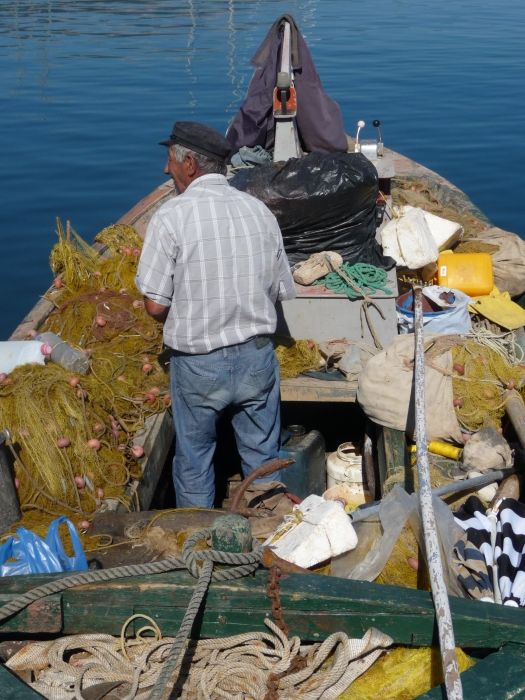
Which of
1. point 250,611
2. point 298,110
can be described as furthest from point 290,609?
point 298,110

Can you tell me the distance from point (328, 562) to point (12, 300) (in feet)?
31.0

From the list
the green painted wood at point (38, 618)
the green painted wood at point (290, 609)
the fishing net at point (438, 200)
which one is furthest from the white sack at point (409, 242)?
A: the green painted wood at point (38, 618)

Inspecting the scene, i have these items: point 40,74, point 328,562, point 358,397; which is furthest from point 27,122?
point 328,562

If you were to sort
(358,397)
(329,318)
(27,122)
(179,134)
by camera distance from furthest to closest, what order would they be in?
(27,122) → (329,318) → (358,397) → (179,134)

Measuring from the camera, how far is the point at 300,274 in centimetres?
634

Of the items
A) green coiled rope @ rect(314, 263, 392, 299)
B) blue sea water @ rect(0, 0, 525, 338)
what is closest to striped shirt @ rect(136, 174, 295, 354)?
green coiled rope @ rect(314, 263, 392, 299)

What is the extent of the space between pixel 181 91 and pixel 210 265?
20666mm

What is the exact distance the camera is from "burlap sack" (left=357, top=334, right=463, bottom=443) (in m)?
5.27

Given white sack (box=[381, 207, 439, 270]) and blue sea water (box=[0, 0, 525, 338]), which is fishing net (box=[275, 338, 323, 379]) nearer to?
white sack (box=[381, 207, 439, 270])

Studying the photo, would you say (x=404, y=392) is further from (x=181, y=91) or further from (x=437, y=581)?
(x=181, y=91)

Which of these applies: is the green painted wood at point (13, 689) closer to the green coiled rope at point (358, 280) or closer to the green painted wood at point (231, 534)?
the green painted wood at point (231, 534)

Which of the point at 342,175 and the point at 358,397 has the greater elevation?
the point at 342,175

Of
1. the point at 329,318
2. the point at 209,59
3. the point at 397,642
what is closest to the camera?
the point at 397,642

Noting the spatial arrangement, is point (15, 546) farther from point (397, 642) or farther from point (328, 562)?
point (397, 642)
